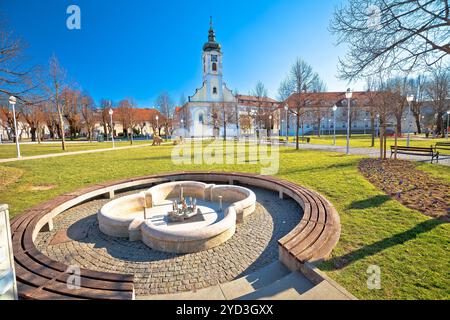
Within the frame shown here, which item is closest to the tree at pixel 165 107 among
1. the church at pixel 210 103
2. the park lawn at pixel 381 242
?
the church at pixel 210 103

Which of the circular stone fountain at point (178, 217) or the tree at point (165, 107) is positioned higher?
the tree at point (165, 107)

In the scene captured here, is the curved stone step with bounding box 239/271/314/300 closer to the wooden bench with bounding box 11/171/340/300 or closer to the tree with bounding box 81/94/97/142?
the wooden bench with bounding box 11/171/340/300

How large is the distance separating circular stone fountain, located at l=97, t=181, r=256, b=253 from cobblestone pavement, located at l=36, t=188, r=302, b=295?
0.62 ft

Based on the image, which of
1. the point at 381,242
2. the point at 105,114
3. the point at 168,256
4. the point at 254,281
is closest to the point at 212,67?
the point at 105,114

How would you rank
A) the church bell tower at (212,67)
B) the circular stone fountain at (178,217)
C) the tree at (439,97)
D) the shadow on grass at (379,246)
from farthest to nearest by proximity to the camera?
the church bell tower at (212,67) → the tree at (439,97) → the circular stone fountain at (178,217) → the shadow on grass at (379,246)

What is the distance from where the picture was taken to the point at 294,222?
228 inches

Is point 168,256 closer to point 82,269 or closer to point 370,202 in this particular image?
point 82,269

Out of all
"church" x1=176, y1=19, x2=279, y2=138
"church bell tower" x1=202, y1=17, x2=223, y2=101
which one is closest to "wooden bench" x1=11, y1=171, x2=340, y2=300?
"church" x1=176, y1=19, x2=279, y2=138

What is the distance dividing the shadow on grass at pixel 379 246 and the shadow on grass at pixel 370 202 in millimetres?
1234

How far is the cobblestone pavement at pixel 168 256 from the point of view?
3678 mm

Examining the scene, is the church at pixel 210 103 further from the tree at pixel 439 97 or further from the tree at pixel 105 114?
the tree at pixel 439 97

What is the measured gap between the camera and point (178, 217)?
5758mm

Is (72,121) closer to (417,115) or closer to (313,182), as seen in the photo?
(313,182)
